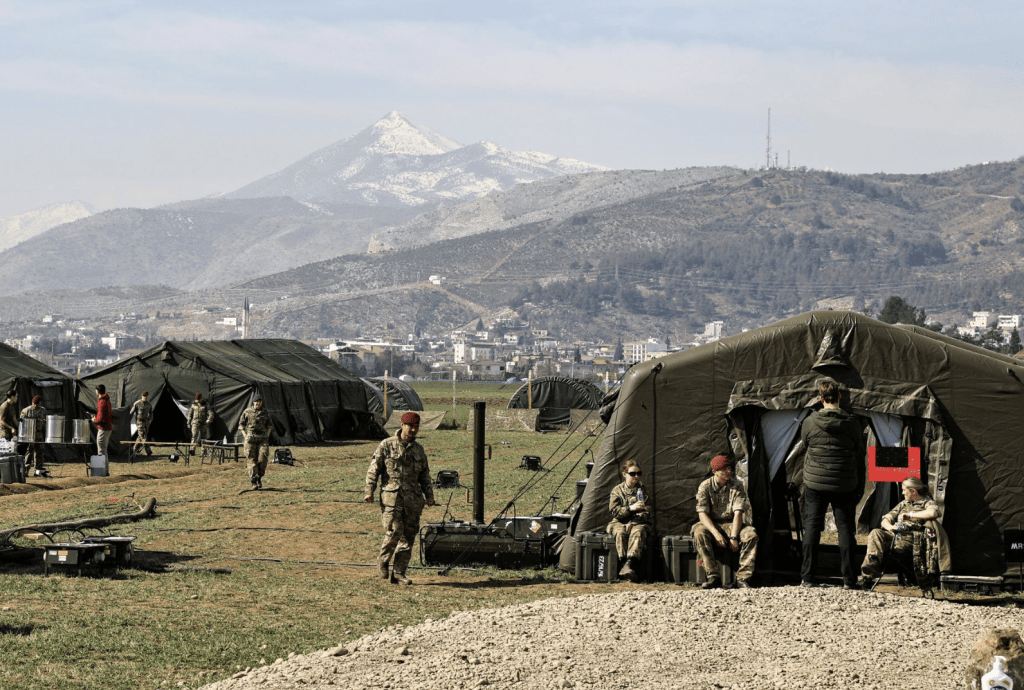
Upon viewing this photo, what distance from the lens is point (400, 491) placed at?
12.3 m

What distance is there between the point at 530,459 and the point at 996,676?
19.7 meters

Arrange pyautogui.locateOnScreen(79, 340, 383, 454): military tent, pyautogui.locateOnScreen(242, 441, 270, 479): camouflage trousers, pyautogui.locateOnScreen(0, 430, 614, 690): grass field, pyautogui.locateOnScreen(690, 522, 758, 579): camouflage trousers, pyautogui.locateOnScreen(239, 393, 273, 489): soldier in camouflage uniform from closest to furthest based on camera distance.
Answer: pyautogui.locateOnScreen(0, 430, 614, 690): grass field, pyautogui.locateOnScreen(690, 522, 758, 579): camouflage trousers, pyautogui.locateOnScreen(239, 393, 273, 489): soldier in camouflage uniform, pyautogui.locateOnScreen(242, 441, 270, 479): camouflage trousers, pyautogui.locateOnScreen(79, 340, 383, 454): military tent

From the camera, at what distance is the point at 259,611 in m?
10.8

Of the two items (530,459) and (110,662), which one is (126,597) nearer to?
(110,662)

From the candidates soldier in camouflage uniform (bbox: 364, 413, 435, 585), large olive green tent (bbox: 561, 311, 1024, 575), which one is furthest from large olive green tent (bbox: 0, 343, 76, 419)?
large olive green tent (bbox: 561, 311, 1024, 575)

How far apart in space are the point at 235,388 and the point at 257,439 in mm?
11138

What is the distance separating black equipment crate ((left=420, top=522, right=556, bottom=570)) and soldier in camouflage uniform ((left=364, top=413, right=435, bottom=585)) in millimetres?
986

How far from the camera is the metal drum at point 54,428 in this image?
2514 centimetres

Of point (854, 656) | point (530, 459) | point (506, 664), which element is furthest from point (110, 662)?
point (530, 459)

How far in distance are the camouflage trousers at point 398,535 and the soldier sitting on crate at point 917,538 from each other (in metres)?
4.27

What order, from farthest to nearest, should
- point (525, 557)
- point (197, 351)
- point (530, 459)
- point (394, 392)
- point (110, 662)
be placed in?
point (394, 392)
point (197, 351)
point (530, 459)
point (525, 557)
point (110, 662)

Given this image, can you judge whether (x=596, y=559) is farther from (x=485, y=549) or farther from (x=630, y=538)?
(x=485, y=549)

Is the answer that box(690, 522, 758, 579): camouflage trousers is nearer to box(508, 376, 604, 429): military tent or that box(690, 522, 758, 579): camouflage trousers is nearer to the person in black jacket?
the person in black jacket

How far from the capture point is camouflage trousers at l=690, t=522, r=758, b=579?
1164 centimetres
